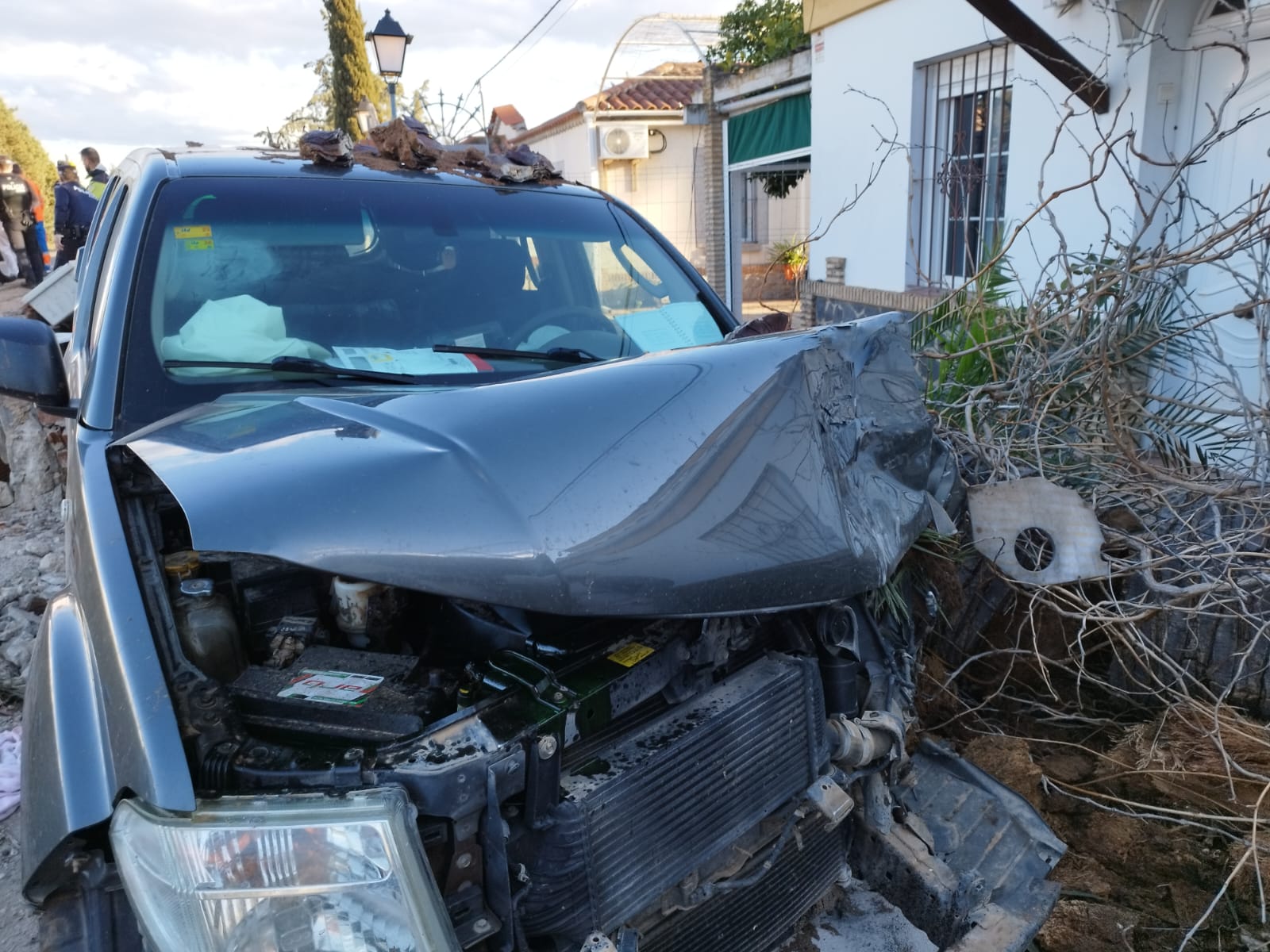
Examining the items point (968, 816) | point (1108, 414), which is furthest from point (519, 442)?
point (1108, 414)

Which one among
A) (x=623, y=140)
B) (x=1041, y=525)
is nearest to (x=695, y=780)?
(x=1041, y=525)

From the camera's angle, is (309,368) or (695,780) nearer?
(695,780)

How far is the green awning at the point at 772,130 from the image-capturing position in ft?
30.8

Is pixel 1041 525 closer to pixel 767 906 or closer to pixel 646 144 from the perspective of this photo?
pixel 767 906

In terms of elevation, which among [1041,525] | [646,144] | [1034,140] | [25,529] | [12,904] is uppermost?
[646,144]

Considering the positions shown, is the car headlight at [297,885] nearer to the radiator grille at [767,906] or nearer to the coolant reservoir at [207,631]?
the coolant reservoir at [207,631]

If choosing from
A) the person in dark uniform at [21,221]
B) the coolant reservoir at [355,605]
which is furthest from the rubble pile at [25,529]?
the person in dark uniform at [21,221]

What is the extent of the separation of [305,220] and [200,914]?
194cm

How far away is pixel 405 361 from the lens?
235 centimetres

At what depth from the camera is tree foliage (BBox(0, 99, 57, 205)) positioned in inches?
847

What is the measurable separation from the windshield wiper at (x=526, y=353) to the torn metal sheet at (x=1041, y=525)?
120 centimetres

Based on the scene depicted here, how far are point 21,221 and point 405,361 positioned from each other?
13095 millimetres

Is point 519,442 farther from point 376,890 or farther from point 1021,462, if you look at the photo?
point 1021,462

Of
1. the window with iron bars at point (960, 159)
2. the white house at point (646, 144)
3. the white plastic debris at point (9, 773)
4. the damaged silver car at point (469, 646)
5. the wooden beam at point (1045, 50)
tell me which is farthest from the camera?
the white house at point (646, 144)
